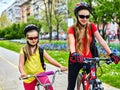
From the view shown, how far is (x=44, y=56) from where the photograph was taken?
5.57 metres

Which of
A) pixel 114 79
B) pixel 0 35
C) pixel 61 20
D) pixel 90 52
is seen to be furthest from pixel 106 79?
pixel 0 35

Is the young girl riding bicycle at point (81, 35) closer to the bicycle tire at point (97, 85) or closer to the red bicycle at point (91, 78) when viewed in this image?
the red bicycle at point (91, 78)

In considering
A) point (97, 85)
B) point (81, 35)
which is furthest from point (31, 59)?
point (97, 85)

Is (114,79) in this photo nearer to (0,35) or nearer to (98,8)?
(98,8)

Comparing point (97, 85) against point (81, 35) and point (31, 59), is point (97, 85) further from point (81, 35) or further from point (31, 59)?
point (31, 59)

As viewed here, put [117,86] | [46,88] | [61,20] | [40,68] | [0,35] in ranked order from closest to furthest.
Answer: [46,88] → [40,68] → [117,86] → [61,20] → [0,35]

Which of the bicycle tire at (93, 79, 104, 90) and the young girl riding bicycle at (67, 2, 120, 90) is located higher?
the young girl riding bicycle at (67, 2, 120, 90)

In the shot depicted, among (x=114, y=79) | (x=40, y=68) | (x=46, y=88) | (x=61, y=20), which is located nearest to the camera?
(x=46, y=88)

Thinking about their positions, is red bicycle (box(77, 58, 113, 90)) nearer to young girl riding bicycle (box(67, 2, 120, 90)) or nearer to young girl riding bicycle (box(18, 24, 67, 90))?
young girl riding bicycle (box(67, 2, 120, 90))

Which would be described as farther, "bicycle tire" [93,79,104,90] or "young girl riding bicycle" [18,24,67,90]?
"young girl riding bicycle" [18,24,67,90]

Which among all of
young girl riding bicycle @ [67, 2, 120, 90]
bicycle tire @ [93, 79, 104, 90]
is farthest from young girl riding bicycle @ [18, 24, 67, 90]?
bicycle tire @ [93, 79, 104, 90]

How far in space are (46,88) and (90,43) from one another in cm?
97

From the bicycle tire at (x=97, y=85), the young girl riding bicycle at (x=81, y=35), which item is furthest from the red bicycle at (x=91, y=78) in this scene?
the young girl riding bicycle at (x=81, y=35)

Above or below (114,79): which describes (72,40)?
above
